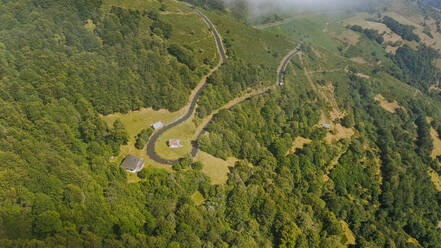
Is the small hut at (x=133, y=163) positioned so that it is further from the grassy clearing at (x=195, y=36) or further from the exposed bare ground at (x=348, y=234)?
the exposed bare ground at (x=348, y=234)

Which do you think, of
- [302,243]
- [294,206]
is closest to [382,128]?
[294,206]

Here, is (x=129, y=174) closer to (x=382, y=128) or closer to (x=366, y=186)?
(x=366, y=186)

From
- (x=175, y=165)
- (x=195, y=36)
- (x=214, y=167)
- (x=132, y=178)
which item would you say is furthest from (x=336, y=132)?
(x=132, y=178)

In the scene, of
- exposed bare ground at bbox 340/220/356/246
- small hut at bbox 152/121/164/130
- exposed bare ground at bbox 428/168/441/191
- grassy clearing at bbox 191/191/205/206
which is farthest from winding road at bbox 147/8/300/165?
exposed bare ground at bbox 428/168/441/191

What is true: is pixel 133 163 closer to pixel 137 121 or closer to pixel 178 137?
pixel 178 137

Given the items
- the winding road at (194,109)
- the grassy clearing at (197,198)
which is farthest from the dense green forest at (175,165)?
the winding road at (194,109)
